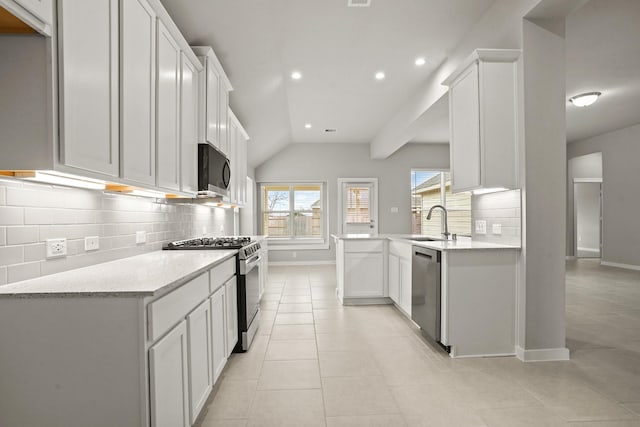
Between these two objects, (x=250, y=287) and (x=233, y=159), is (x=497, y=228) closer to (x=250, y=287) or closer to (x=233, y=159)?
(x=250, y=287)

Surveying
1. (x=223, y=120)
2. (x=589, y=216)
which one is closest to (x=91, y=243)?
(x=223, y=120)

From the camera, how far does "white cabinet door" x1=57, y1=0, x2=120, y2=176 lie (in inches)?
49.8

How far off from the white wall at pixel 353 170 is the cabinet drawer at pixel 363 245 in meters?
3.70

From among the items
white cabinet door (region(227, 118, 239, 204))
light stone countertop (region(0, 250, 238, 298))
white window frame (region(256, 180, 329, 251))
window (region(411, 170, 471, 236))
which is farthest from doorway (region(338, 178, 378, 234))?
light stone countertop (region(0, 250, 238, 298))

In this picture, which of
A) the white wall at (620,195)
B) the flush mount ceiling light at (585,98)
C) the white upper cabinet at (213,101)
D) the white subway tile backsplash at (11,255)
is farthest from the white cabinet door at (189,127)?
the white wall at (620,195)

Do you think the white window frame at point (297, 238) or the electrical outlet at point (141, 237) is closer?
the electrical outlet at point (141, 237)

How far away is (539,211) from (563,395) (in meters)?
1.30

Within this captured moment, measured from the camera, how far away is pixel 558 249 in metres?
2.68

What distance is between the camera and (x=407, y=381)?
2.32 meters

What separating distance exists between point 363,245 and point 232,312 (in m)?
2.12

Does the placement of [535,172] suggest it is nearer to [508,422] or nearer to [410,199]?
[508,422]

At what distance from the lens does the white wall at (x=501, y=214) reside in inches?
109

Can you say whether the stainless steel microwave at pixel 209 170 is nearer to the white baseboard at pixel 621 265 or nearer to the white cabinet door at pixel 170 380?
the white cabinet door at pixel 170 380

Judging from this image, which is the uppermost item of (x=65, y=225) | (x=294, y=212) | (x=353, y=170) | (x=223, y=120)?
(x=353, y=170)
